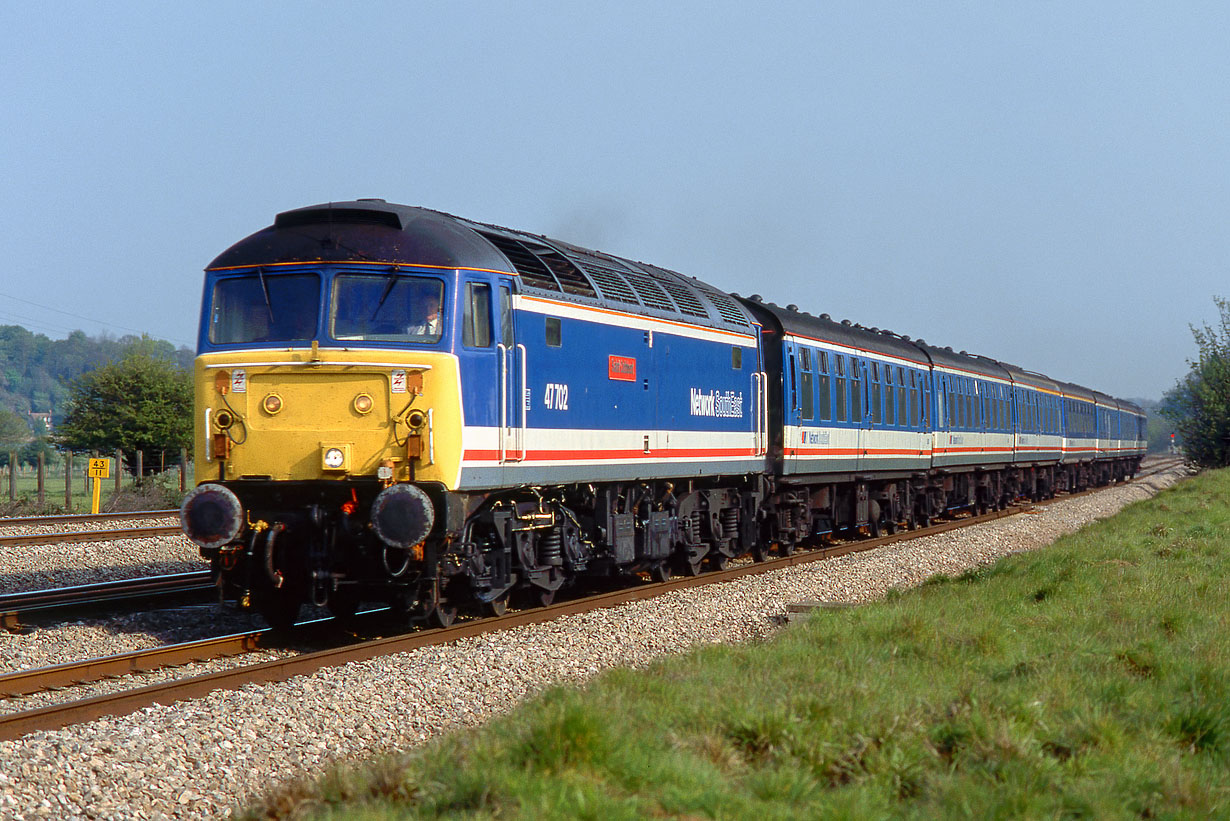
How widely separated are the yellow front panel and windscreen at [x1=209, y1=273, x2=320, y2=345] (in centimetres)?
25

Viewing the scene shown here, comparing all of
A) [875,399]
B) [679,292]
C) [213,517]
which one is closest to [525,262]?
[213,517]

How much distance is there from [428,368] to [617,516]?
4.19 metres

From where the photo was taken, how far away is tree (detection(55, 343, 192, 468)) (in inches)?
1597

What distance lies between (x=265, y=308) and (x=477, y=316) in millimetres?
1914

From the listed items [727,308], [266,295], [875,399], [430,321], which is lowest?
[875,399]

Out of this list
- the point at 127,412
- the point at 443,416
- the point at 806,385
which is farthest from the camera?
the point at 127,412

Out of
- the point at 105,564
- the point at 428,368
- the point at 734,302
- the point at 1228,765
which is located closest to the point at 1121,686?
the point at 1228,765

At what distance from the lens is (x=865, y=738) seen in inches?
244

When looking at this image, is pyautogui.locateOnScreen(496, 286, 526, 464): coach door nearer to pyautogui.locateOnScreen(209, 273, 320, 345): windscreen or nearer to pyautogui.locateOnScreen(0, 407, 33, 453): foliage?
pyautogui.locateOnScreen(209, 273, 320, 345): windscreen

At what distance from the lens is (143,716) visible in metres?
7.86

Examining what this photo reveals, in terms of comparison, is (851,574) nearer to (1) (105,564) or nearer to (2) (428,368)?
(2) (428,368)

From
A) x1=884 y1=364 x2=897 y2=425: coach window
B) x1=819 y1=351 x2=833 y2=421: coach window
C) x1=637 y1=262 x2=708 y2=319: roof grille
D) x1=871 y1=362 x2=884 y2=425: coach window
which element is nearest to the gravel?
x1=637 y1=262 x2=708 y2=319: roof grille

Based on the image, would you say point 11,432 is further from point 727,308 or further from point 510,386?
point 510,386

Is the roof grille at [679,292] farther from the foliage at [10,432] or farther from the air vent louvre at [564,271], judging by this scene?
the foliage at [10,432]
